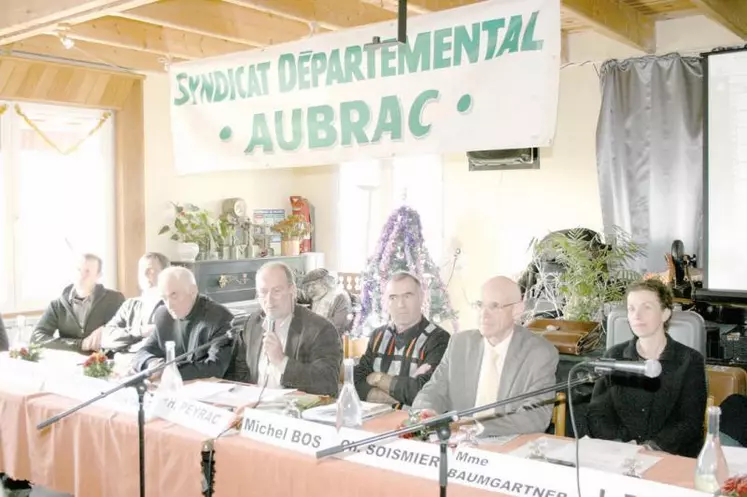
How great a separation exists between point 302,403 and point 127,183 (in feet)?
13.2

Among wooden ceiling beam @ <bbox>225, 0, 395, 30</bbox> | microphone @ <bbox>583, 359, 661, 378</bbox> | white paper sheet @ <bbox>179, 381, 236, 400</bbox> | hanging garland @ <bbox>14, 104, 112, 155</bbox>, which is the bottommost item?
white paper sheet @ <bbox>179, 381, 236, 400</bbox>

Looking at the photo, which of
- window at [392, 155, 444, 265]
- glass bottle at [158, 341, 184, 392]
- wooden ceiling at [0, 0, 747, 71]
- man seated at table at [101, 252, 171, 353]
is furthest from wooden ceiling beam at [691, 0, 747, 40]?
man seated at table at [101, 252, 171, 353]

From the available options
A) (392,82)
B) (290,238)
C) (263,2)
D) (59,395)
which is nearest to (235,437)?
(59,395)

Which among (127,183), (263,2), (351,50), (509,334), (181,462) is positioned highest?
(263,2)

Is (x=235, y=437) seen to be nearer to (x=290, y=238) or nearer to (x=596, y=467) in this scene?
(x=596, y=467)

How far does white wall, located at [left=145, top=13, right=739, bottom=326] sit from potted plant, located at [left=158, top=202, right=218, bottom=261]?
0.09 meters

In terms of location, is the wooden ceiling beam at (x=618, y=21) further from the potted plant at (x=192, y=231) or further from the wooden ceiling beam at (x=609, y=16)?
the potted plant at (x=192, y=231)

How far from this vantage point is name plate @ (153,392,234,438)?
2660 mm

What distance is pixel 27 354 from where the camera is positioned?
3758 millimetres

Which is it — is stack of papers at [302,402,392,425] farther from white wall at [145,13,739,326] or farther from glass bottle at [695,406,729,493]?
white wall at [145,13,739,326]

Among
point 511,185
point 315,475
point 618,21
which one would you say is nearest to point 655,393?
point 315,475

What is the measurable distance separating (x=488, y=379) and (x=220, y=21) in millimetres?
3099

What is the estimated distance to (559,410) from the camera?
3.00m

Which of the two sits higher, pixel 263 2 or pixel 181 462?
pixel 263 2
